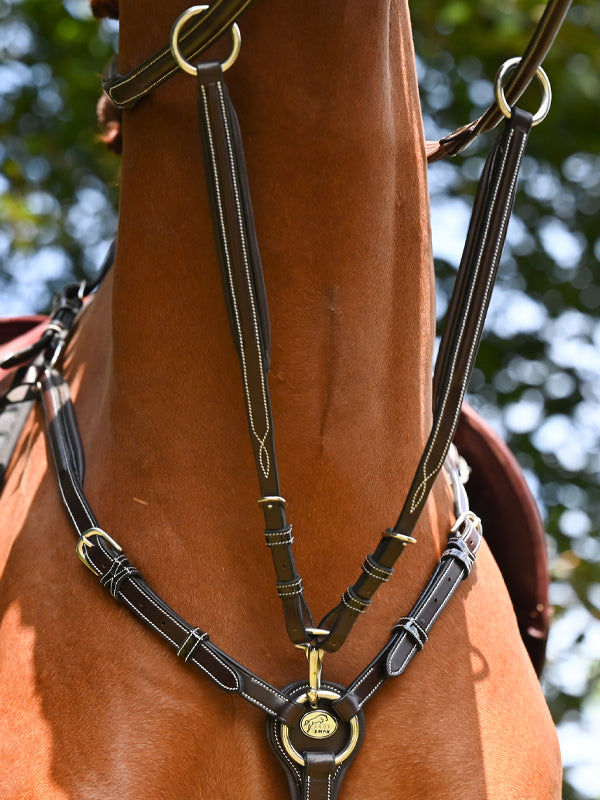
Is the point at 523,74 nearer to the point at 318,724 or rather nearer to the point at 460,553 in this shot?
the point at 460,553

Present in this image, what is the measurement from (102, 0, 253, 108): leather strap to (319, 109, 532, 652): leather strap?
0.44m

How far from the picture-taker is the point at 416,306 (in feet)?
4.96

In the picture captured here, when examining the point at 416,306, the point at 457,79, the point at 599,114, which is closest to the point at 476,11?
the point at 457,79

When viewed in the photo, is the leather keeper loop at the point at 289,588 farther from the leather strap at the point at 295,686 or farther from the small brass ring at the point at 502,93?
the small brass ring at the point at 502,93

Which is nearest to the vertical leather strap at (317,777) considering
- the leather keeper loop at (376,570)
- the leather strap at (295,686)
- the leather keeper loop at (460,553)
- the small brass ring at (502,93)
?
the leather strap at (295,686)

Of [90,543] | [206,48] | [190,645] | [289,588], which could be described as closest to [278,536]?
[289,588]

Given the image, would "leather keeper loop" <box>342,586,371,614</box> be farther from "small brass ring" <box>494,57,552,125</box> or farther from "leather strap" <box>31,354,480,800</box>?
"small brass ring" <box>494,57,552,125</box>

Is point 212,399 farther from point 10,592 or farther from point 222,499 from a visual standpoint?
point 10,592

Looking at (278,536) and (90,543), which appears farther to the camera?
(90,543)

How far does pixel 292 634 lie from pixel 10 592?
0.50 m

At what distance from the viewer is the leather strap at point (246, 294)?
1275 mm

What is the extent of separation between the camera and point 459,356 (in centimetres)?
143

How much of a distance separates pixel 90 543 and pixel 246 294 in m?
0.49

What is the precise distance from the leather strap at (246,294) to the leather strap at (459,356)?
93 millimetres
